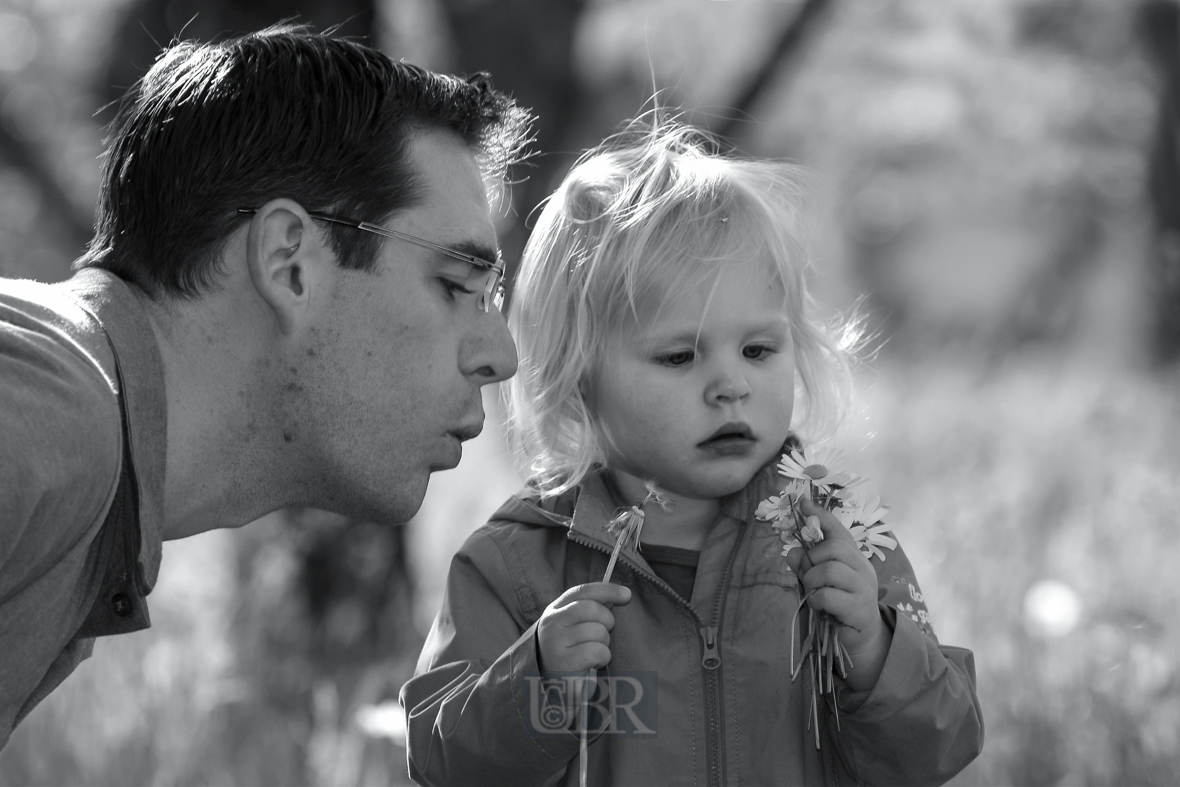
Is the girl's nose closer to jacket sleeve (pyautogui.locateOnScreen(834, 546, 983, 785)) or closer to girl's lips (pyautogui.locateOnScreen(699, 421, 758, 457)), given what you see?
girl's lips (pyautogui.locateOnScreen(699, 421, 758, 457))

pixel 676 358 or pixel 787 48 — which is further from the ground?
pixel 787 48

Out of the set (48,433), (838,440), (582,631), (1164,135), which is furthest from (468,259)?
(1164,135)

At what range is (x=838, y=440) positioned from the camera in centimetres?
334

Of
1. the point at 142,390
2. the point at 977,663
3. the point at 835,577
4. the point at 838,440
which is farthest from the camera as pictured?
the point at 977,663

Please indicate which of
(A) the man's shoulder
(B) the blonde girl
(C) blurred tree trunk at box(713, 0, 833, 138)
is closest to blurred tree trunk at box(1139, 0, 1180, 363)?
(C) blurred tree trunk at box(713, 0, 833, 138)

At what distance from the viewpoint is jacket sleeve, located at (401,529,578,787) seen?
202 cm

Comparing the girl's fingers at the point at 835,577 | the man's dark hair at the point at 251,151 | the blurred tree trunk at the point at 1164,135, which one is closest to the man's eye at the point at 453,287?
the man's dark hair at the point at 251,151

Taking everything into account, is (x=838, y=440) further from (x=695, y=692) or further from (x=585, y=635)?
(x=585, y=635)

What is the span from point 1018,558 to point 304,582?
242cm

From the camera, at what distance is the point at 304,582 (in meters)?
4.27

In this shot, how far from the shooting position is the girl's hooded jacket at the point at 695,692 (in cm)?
202

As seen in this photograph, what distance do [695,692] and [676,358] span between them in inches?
23.1

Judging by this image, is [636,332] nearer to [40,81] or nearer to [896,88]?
[896,88]

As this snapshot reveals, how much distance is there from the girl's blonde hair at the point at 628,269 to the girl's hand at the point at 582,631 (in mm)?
429
